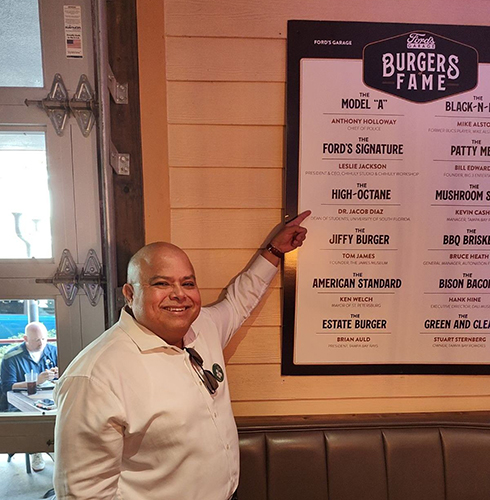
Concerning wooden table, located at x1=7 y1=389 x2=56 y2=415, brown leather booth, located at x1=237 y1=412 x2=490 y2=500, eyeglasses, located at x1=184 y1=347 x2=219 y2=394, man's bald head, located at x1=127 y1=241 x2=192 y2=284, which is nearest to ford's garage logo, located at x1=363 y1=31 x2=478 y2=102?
man's bald head, located at x1=127 y1=241 x2=192 y2=284

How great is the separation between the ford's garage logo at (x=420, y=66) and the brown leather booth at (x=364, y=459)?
50.1 inches

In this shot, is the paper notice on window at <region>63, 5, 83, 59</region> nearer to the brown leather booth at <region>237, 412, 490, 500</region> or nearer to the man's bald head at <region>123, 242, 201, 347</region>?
the man's bald head at <region>123, 242, 201, 347</region>

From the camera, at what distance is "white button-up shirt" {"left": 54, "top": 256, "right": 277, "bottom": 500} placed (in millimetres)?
827

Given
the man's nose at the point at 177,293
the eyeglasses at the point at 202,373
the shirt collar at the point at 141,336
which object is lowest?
the eyeglasses at the point at 202,373

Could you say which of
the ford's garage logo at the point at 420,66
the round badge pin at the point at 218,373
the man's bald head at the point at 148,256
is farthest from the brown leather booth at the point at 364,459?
the ford's garage logo at the point at 420,66

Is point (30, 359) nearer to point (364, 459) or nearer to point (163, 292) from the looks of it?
point (163, 292)

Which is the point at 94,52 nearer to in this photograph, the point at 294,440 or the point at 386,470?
the point at 294,440

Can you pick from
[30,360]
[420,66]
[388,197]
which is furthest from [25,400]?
[420,66]

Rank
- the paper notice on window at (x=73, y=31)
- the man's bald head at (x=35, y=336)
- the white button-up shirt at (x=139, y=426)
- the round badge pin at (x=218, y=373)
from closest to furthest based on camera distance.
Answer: the white button-up shirt at (x=139, y=426) → the round badge pin at (x=218, y=373) → the paper notice on window at (x=73, y=31) → the man's bald head at (x=35, y=336)

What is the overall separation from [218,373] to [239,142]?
82cm

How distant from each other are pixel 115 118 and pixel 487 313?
161 centimetres

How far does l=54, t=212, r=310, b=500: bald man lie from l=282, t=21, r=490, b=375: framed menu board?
472 mm

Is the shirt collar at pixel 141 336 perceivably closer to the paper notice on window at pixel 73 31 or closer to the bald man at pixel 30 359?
the bald man at pixel 30 359

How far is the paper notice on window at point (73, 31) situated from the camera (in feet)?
3.88
